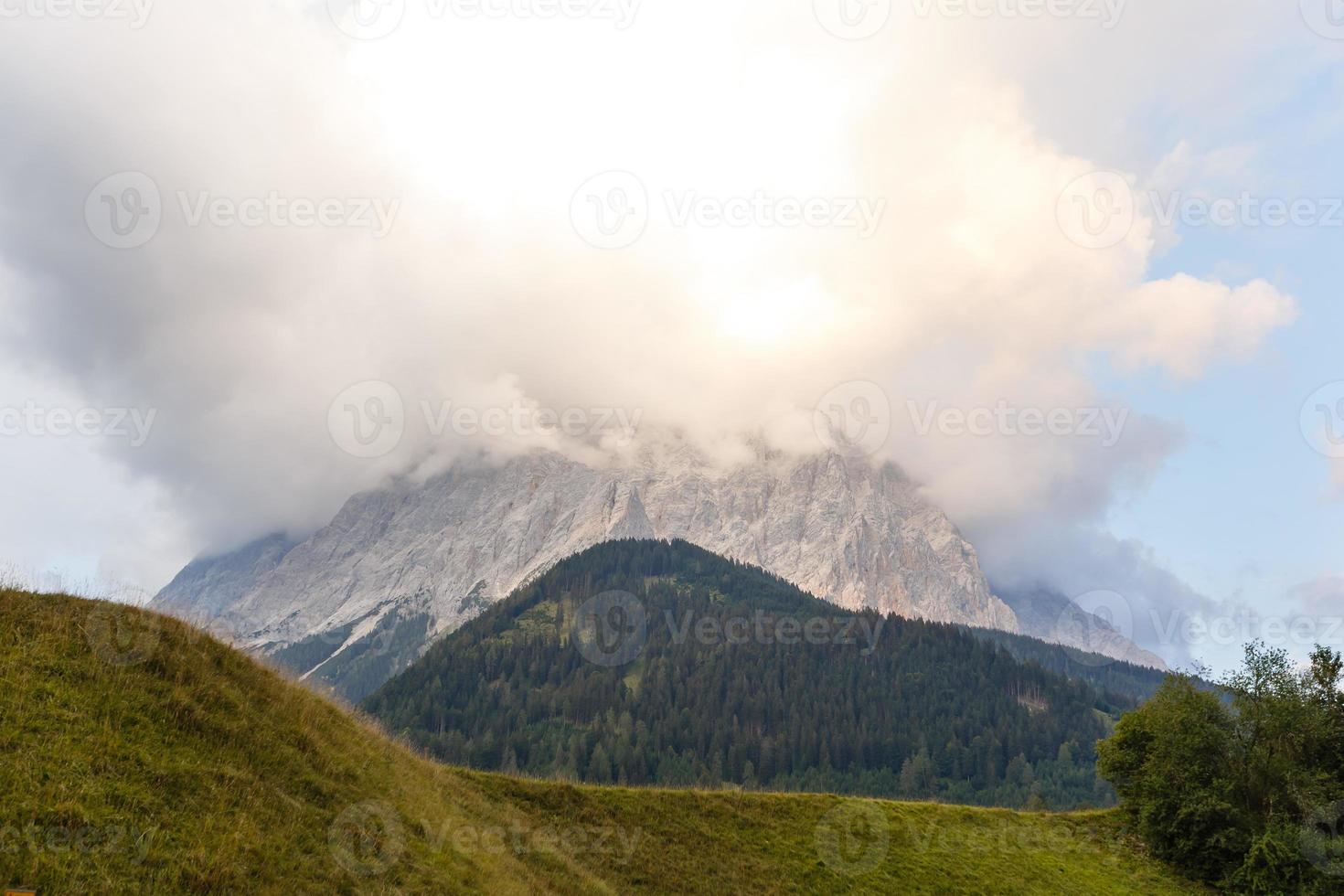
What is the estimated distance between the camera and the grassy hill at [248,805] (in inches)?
565

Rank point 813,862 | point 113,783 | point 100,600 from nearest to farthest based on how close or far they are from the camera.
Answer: point 113,783
point 100,600
point 813,862

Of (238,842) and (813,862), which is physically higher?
(238,842)

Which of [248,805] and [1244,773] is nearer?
[248,805]

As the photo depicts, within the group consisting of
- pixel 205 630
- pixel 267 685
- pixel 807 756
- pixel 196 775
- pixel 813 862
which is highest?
pixel 205 630

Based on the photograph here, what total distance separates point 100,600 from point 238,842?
34.5ft

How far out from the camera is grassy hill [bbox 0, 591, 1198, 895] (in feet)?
47.1

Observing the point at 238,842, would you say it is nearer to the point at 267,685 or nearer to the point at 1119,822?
the point at 267,685

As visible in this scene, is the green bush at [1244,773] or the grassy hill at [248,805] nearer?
the grassy hill at [248,805]

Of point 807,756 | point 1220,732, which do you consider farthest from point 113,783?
point 807,756

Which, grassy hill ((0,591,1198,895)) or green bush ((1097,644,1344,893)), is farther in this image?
green bush ((1097,644,1344,893))

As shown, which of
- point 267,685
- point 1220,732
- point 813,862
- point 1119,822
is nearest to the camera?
point 267,685

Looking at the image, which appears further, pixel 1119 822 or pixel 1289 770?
pixel 1119 822

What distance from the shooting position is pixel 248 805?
17.4m

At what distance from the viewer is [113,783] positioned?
15562 mm
